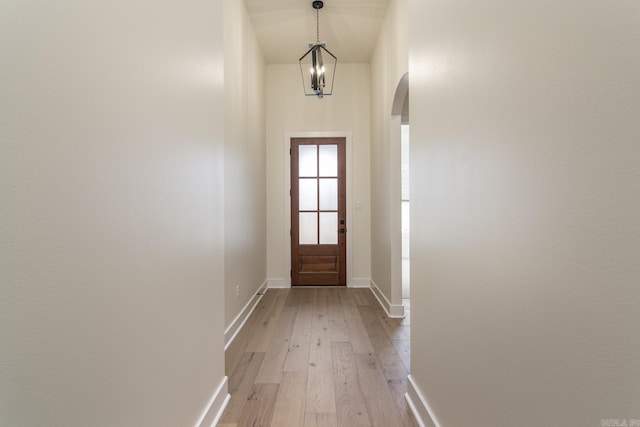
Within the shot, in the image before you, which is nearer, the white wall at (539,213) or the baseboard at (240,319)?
the white wall at (539,213)

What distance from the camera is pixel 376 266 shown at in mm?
4617

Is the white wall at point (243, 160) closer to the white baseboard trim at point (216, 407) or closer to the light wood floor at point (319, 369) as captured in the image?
the light wood floor at point (319, 369)

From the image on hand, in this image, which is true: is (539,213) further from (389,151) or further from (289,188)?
(289,188)

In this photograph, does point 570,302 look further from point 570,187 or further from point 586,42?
point 586,42

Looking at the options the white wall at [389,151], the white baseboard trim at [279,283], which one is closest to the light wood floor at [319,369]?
the white wall at [389,151]

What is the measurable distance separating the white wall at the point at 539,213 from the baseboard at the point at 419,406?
104mm

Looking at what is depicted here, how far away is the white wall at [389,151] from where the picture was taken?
332 centimetres

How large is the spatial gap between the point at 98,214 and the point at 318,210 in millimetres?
4346

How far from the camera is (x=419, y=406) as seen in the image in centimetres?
183

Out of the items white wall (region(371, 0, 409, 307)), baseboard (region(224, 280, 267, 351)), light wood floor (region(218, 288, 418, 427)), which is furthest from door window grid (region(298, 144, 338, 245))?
light wood floor (region(218, 288, 418, 427))

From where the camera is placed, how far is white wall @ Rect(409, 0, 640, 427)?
2.07 feet

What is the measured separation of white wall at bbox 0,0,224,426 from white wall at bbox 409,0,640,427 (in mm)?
1142

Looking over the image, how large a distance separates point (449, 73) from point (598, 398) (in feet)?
4.09

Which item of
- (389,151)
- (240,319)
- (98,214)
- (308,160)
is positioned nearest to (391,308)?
(240,319)
